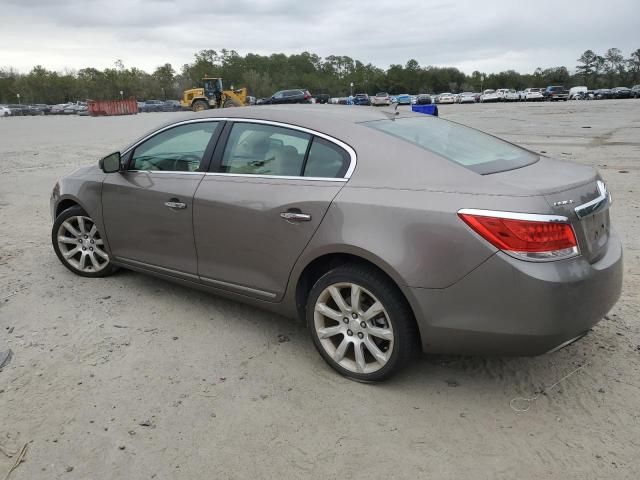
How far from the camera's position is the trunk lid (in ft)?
8.84

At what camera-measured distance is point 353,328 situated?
3.14m

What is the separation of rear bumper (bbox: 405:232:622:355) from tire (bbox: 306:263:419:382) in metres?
0.11

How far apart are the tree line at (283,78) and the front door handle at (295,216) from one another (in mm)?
110395

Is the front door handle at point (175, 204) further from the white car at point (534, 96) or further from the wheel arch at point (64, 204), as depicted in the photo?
the white car at point (534, 96)

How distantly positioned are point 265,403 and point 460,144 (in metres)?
1.91

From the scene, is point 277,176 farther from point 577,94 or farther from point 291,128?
point 577,94

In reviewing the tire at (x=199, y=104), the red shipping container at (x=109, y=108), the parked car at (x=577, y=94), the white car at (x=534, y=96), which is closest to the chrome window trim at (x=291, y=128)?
the tire at (x=199, y=104)

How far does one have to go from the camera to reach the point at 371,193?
299cm

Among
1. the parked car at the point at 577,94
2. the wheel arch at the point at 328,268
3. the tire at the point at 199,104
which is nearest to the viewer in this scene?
the wheel arch at the point at 328,268

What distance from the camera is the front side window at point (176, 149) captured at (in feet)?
13.0

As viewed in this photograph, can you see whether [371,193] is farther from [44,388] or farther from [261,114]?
[44,388]

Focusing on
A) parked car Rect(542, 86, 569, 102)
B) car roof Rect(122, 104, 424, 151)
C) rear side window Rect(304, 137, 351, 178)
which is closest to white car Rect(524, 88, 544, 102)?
parked car Rect(542, 86, 569, 102)

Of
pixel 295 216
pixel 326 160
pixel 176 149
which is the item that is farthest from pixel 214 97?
pixel 295 216

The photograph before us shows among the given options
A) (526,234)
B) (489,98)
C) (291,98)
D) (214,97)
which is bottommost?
(489,98)
